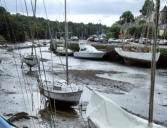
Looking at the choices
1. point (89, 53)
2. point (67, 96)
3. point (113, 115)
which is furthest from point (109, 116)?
point (89, 53)

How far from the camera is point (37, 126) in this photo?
13312mm

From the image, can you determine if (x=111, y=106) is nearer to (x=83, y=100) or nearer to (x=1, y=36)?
(x=83, y=100)

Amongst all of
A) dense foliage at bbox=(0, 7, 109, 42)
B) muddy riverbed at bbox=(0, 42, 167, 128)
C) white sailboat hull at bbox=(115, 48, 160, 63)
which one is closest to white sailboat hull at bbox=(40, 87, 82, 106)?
muddy riverbed at bbox=(0, 42, 167, 128)

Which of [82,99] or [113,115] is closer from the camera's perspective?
[113,115]

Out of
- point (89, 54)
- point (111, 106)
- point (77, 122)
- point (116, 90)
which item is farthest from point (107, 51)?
point (111, 106)

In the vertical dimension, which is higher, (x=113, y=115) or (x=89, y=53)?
(x=113, y=115)

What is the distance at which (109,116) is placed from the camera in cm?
893

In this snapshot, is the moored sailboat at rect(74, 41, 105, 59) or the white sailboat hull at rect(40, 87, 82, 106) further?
the moored sailboat at rect(74, 41, 105, 59)

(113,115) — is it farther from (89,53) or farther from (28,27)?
(89,53)

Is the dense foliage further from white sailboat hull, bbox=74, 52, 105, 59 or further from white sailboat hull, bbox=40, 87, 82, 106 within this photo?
white sailboat hull, bbox=74, 52, 105, 59

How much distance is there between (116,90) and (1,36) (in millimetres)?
66580

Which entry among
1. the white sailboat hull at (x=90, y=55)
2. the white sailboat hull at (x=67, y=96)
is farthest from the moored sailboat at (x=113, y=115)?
the white sailboat hull at (x=90, y=55)

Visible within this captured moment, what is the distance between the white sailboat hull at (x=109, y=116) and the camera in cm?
830

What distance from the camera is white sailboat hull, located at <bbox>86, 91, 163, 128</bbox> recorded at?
327 inches
